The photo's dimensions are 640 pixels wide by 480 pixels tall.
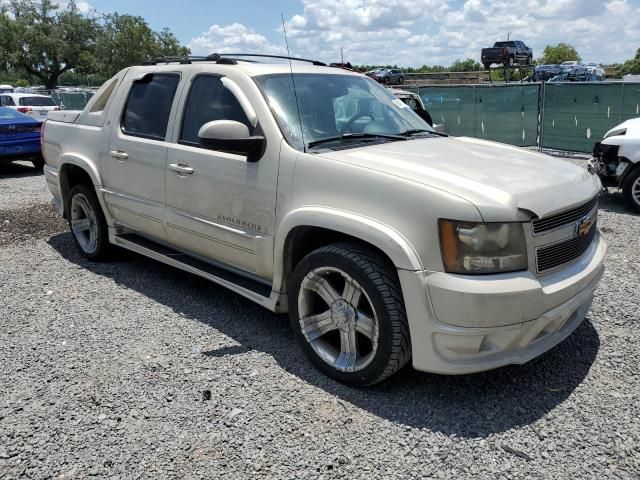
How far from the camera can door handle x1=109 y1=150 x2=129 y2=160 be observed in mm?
4680

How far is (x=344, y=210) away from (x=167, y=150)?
1.82 metres

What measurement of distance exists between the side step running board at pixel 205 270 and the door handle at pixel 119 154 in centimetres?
75

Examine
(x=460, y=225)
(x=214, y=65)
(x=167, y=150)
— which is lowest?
(x=460, y=225)

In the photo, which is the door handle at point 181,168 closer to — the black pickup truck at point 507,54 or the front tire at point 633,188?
the front tire at point 633,188

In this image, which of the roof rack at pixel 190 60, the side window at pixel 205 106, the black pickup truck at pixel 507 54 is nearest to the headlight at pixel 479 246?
the side window at pixel 205 106

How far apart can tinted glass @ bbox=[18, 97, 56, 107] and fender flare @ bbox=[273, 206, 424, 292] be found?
18.8 m

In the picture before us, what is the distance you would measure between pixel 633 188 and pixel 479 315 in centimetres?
564

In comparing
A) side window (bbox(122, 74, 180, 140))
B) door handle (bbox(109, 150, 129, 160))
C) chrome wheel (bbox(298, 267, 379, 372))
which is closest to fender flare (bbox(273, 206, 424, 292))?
chrome wheel (bbox(298, 267, 379, 372))

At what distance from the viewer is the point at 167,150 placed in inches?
168

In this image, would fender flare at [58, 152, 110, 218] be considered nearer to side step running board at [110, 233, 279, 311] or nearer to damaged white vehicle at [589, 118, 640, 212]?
side step running board at [110, 233, 279, 311]

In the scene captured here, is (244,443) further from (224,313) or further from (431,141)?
(431,141)

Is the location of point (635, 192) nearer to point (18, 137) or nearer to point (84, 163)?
point (84, 163)

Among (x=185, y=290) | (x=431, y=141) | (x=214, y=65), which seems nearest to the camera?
(x=431, y=141)

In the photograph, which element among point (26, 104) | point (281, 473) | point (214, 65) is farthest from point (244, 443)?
point (26, 104)
